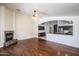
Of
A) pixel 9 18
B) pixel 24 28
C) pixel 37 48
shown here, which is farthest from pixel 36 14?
pixel 37 48

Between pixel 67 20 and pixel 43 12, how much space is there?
25.0 inches

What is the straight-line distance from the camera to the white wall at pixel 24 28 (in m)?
2.36

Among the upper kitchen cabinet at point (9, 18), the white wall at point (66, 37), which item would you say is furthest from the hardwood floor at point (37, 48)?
the upper kitchen cabinet at point (9, 18)

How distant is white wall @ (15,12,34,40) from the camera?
236cm

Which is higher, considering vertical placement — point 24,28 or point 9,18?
point 9,18

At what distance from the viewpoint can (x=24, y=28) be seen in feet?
7.88

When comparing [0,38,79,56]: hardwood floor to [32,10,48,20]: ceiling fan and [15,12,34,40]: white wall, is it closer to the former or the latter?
[15,12,34,40]: white wall

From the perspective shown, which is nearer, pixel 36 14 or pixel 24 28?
pixel 36 14

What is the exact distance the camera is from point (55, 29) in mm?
2320

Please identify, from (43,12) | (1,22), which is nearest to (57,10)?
(43,12)

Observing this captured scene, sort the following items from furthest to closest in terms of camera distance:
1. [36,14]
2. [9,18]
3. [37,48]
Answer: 1. [37,48]
2. [9,18]
3. [36,14]

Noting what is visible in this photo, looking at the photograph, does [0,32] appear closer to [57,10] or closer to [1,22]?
[1,22]

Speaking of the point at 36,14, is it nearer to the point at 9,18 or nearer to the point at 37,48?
the point at 9,18

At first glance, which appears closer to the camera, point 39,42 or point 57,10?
point 57,10
